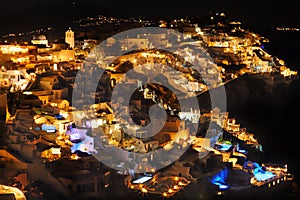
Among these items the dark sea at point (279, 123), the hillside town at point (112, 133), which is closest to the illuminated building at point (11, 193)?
the hillside town at point (112, 133)

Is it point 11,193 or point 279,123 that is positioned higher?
point 11,193

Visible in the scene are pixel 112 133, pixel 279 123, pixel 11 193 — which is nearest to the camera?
pixel 11 193

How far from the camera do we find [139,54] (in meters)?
18.1

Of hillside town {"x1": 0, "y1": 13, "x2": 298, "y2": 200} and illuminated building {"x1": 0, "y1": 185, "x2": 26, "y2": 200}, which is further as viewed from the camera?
hillside town {"x1": 0, "y1": 13, "x2": 298, "y2": 200}

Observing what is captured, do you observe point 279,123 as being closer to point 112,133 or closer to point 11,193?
point 112,133

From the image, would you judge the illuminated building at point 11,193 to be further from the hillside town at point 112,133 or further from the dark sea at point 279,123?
the dark sea at point 279,123

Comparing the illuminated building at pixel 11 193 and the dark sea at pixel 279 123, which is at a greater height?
the illuminated building at pixel 11 193

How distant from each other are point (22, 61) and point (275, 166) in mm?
8163

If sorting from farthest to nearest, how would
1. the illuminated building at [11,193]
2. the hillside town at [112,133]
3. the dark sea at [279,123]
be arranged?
the dark sea at [279,123]
the hillside town at [112,133]
the illuminated building at [11,193]

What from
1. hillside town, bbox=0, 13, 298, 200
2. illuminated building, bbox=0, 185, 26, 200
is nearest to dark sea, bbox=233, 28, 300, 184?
hillside town, bbox=0, 13, 298, 200

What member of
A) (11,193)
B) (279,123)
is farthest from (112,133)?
(279,123)

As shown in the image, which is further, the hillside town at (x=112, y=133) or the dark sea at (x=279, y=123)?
the dark sea at (x=279, y=123)

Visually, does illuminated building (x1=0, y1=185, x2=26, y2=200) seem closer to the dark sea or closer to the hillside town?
the hillside town

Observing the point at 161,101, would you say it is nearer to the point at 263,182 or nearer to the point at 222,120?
the point at 222,120
